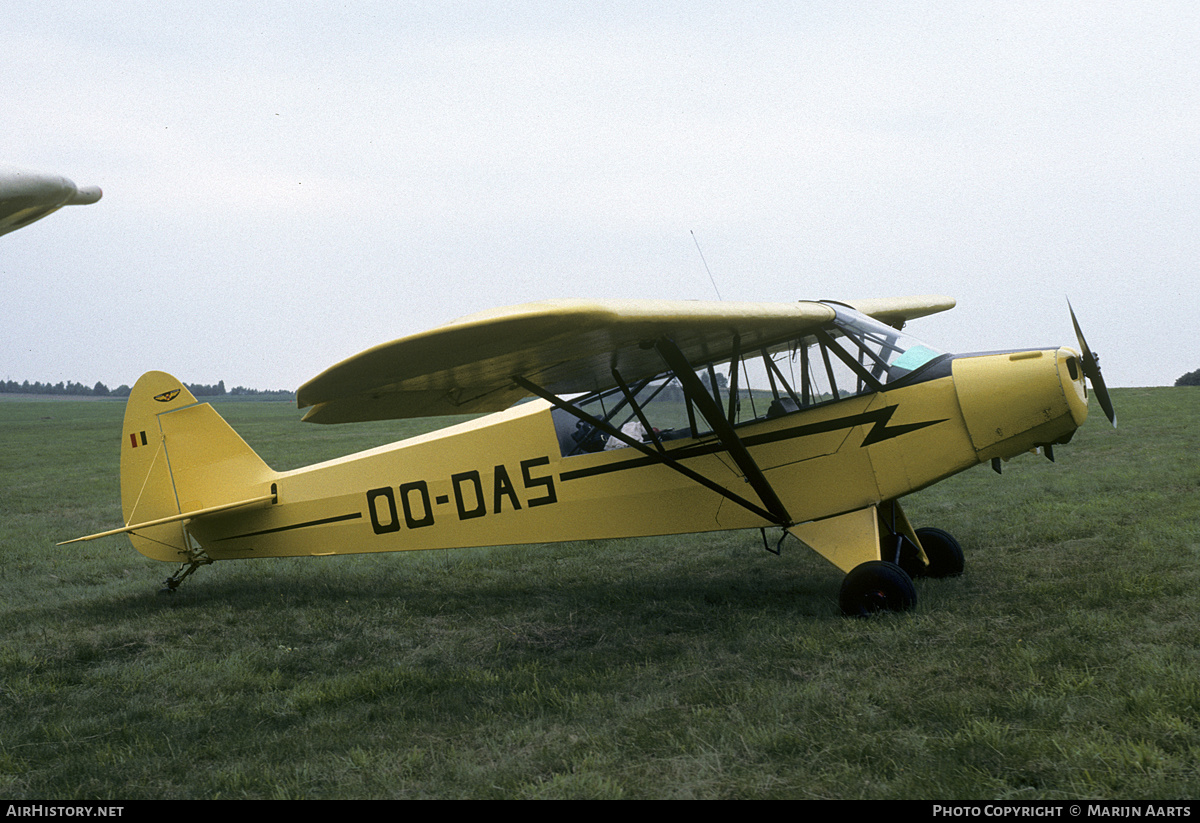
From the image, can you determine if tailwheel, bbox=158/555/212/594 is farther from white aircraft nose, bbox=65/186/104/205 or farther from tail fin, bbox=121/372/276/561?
white aircraft nose, bbox=65/186/104/205

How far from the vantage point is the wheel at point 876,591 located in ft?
17.5

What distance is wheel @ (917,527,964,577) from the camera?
6.62 meters

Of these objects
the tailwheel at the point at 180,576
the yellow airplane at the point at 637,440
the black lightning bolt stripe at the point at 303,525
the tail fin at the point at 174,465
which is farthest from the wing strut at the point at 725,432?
the tailwheel at the point at 180,576

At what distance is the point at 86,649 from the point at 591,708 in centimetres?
408

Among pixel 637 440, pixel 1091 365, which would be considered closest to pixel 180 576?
pixel 637 440

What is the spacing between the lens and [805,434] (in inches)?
237

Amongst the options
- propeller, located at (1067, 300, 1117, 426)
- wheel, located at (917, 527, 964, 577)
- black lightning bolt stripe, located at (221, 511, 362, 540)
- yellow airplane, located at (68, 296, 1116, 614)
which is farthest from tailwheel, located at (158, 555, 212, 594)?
propeller, located at (1067, 300, 1117, 426)

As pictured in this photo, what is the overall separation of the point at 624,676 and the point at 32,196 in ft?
12.7

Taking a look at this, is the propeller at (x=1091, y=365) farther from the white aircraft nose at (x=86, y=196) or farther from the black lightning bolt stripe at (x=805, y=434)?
the white aircraft nose at (x=86, y=196)

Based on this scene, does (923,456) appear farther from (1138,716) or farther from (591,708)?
(591,708)

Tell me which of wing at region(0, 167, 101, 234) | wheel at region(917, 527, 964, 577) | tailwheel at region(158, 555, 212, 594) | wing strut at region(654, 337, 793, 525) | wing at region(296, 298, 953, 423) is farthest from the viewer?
tailwheel at region(158, 555, 212, 594)

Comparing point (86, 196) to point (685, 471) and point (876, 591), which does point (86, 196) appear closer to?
point (685, 471)

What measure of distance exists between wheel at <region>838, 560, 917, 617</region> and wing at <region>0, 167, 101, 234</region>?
4907 mm
